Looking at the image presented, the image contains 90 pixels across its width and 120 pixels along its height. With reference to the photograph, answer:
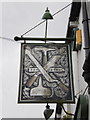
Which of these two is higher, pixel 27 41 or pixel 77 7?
pixel 77 7

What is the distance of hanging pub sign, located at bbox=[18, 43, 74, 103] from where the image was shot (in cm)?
324

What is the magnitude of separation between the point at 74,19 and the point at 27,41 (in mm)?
1438

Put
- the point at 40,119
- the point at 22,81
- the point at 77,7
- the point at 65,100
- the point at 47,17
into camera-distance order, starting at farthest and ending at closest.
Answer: the point at 40,119 → the point at 77,7 → the point at 47,17 → the point at 22,81 → the point at 65,100

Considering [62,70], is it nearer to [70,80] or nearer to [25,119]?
[70,80]

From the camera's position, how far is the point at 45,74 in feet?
11.2

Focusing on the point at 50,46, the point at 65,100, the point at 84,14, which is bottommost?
the point at 65,100

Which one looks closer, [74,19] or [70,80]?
[70,80]

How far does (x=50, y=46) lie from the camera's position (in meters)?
3.74

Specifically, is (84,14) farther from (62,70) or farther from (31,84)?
(31,84)

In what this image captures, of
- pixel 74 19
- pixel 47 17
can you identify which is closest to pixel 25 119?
pixel 74 19

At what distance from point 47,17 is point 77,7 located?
3.10 ft

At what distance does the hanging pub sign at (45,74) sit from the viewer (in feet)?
10.6

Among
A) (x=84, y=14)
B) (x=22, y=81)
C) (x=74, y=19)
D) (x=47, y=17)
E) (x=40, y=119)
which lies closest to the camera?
(x=22, y=81)

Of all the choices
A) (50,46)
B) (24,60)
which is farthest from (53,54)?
(24,60)
